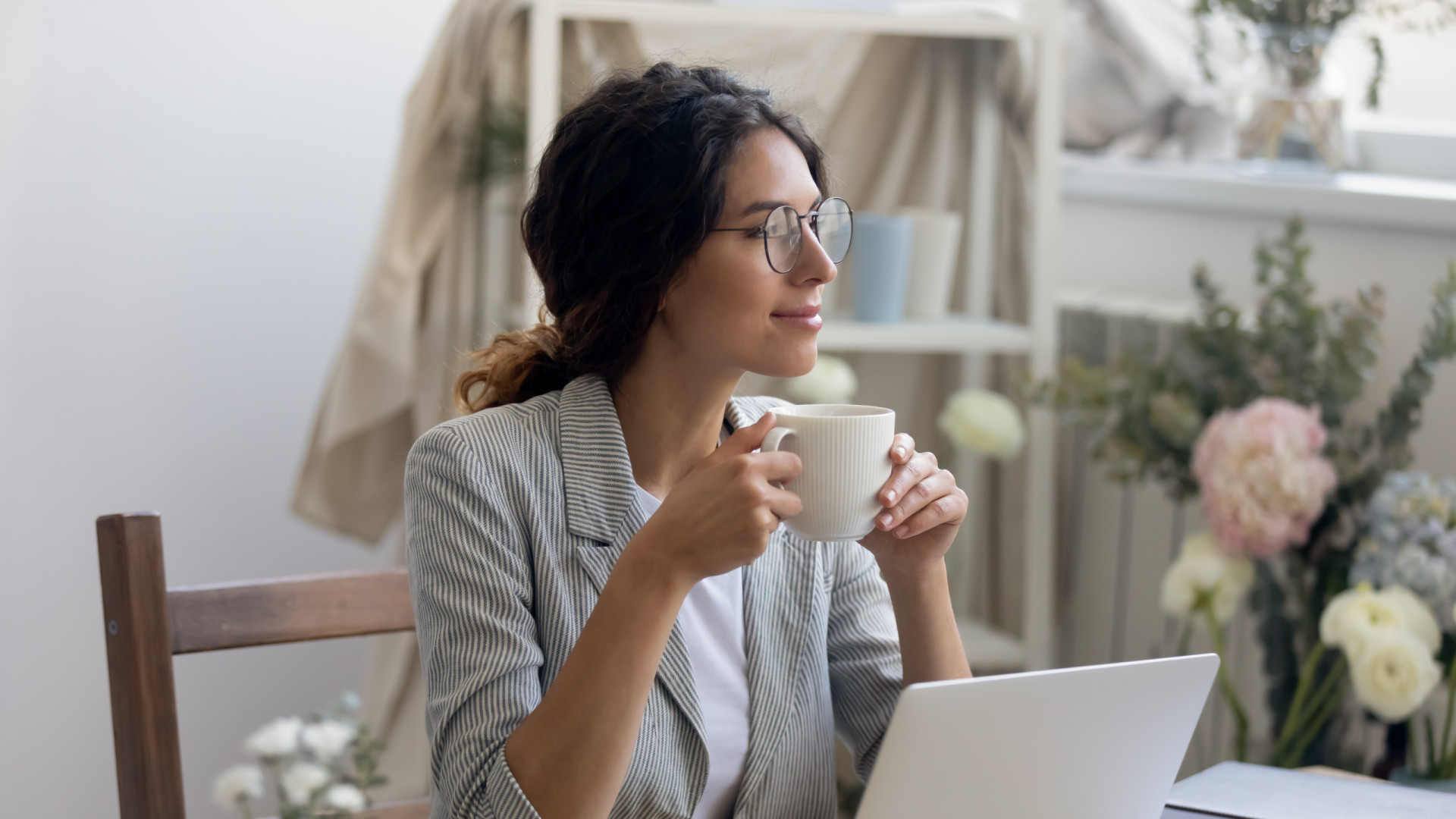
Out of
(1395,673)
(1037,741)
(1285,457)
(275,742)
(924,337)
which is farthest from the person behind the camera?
(924,337)

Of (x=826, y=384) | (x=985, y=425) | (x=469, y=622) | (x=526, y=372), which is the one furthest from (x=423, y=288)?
(x=469, y=622)

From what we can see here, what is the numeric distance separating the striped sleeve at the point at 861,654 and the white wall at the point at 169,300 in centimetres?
146

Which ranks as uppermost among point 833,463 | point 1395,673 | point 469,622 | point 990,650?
point 833,463

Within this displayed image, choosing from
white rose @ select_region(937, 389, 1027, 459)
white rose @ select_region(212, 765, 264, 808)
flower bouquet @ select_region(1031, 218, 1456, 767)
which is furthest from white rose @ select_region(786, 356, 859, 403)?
white rose @ select_region(212, 765, 264, 808)

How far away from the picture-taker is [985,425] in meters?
1.94

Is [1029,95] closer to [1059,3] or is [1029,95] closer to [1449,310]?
[1059,3]

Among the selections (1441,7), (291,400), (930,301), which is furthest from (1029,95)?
(291,400)

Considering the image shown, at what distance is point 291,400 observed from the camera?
91.7 inches

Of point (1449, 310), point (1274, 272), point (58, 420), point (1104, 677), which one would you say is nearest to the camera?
point (1104, 677)

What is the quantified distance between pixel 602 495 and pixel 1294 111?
1372mm

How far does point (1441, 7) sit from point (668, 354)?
4.61 ft

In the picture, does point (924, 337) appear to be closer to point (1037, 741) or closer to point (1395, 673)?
point (1395, 673)

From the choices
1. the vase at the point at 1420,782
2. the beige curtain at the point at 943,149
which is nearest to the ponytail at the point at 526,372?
the vase at the point at 1420,782

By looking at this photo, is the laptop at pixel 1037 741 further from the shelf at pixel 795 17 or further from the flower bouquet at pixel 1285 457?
the shelf at pixel 795 17
